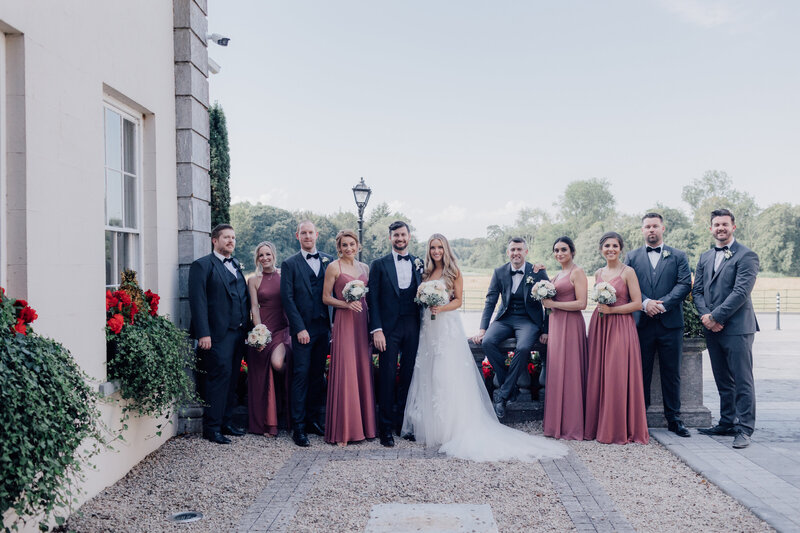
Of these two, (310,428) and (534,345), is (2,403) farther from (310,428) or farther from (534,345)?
(534,345)

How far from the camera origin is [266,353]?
695 centimetres

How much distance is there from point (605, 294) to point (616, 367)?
752mm

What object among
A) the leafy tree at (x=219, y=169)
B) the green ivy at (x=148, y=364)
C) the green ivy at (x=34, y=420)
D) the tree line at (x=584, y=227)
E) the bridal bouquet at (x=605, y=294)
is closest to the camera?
the green ivy at (x=34, y=420)

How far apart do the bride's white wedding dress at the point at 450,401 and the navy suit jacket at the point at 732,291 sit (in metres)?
2.07

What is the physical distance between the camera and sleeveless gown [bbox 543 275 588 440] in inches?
267

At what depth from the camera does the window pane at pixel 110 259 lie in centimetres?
558

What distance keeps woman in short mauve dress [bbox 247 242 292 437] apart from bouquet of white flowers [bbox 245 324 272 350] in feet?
0.82

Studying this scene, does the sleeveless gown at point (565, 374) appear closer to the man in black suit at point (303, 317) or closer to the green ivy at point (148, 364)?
the man in black suit at point (303, 317)

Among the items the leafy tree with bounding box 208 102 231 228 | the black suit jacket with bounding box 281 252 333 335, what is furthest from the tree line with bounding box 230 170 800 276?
the black suit jacket with bounding box 281 252 333 335

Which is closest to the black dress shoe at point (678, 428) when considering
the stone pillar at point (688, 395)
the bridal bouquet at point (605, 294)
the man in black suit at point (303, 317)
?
the stone pillar at point (688, 395)

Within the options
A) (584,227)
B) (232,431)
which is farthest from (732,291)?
(584,227)

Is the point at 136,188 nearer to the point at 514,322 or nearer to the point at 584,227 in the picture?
the point at 514,322

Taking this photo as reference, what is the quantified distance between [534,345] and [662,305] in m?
1.41

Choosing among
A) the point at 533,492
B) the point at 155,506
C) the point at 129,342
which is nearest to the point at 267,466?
the point at 155,506
